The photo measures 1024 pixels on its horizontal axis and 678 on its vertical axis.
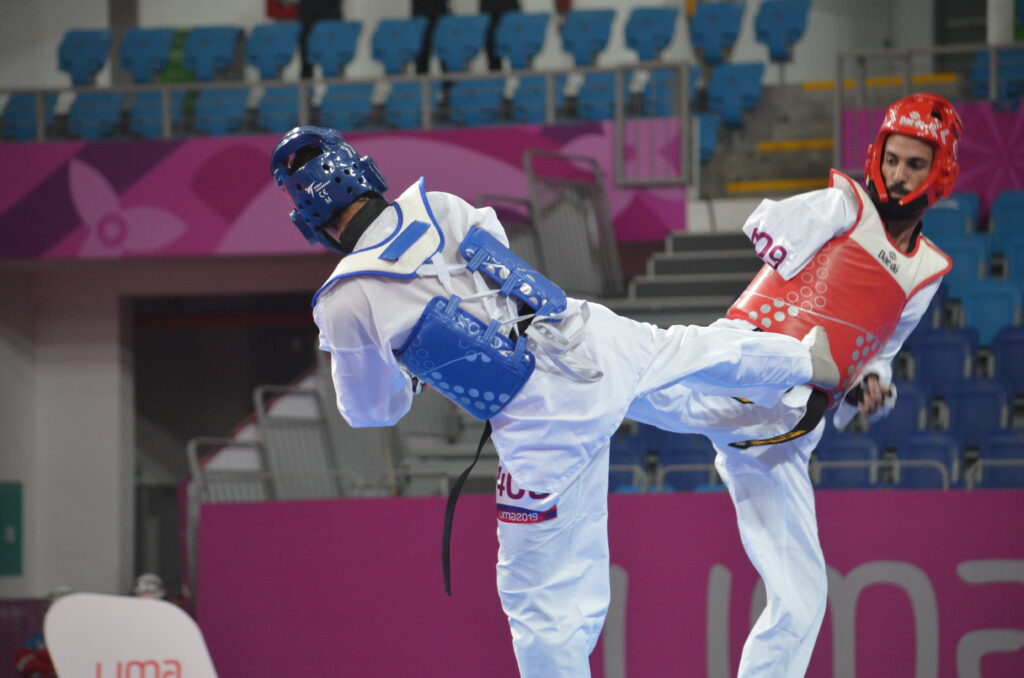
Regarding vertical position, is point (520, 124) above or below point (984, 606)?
above

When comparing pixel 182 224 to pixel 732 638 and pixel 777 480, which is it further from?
pixel 777 480

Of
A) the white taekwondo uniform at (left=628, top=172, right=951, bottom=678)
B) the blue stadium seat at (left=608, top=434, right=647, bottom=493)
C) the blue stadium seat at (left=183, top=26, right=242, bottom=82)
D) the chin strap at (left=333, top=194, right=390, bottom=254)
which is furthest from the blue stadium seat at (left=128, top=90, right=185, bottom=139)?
the chin strap at (left=333, top=194, right=390, bottom=254)

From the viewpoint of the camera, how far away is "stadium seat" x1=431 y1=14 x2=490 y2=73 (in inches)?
458

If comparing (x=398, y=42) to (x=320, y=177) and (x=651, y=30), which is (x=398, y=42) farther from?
(x=320, y=177)

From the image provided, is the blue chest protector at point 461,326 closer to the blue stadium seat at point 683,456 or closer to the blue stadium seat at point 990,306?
the blue stadium seat at point 683,456

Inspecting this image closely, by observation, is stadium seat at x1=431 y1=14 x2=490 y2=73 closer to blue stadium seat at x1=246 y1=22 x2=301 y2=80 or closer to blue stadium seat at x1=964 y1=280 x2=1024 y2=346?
blue stadium seat at x1=246 y1=22 x2=301 y2=80

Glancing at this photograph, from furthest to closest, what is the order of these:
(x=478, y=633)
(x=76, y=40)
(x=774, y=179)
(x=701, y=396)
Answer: (x=76, y=40), (x=774, y=179), (x=478, y=633), (x=701, y=396)

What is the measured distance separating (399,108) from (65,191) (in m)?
2.82

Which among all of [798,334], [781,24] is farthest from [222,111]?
[798,334]

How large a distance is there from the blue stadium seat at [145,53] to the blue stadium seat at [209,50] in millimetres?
195

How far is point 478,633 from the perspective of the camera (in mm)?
6078

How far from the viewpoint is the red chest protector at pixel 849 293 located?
4180 mm

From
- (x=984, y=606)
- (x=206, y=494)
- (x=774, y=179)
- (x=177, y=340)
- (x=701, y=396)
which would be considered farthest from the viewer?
(x=177, y=340)

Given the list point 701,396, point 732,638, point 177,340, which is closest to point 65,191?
point 177,340
